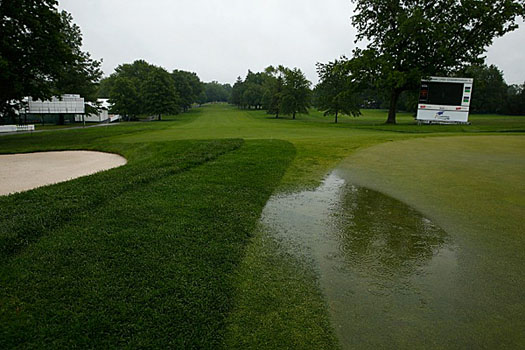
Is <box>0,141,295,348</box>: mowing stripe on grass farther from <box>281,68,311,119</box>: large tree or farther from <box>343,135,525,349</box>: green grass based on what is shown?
<box>281,68,311,119</box>: large tree

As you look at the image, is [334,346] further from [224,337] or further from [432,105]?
[432,105]

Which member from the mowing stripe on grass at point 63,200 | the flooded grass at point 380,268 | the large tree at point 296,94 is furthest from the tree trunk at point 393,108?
the flooded grass at point 380,268

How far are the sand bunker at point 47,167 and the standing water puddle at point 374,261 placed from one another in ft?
22.6

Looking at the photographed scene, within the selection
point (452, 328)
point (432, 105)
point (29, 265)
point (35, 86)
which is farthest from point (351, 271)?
point (432, 105)

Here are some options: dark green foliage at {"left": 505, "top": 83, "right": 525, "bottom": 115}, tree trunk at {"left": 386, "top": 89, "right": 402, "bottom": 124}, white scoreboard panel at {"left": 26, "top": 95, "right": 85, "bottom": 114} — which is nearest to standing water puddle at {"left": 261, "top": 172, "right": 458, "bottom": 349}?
tree trunk at {"left": 386, "top": 89, "right": 402, "bottom": 124}

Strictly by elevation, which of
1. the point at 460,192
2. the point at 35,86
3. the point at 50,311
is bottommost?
the point at 50,311

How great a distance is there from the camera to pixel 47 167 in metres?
11.3

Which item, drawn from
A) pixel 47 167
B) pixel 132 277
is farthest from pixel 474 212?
pixel 47 167

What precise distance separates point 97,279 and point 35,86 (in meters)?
18.5

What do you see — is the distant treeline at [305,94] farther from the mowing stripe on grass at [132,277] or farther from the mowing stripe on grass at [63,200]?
the mowing stripe on grass at [132,277]

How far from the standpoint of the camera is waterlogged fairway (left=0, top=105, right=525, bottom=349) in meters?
2.72

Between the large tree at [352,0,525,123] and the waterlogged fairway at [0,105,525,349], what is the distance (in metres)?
24.7

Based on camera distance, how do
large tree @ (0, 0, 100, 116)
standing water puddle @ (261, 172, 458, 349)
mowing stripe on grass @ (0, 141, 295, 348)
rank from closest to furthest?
mowing stripe on grass @ (0, 141, 295, 348), standing water puddle @ (261, 172, 458, 349), large tree @ (0, 0, 100, 116)

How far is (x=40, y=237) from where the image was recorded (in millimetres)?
4578
